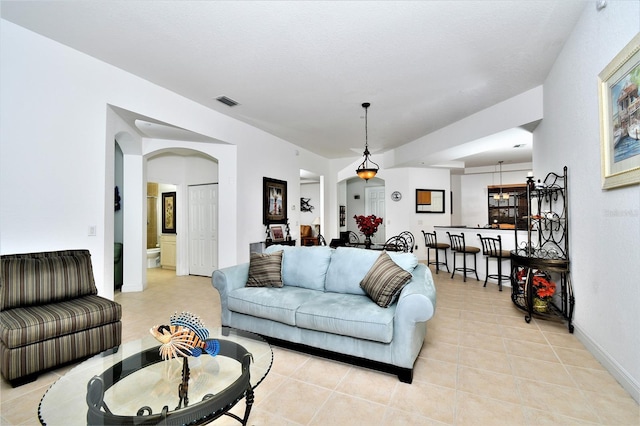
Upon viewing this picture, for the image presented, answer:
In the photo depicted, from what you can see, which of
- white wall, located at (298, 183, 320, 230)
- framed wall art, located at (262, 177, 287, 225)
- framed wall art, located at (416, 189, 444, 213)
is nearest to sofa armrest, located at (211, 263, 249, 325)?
framed wall art, located at (262, 177, 287, 225)

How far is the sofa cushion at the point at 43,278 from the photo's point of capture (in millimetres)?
2402

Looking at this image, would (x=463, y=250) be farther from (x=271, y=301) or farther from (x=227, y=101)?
(x=227, y=101)

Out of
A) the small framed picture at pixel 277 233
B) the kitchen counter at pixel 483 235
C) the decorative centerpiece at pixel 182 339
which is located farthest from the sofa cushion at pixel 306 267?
the kitchen counter at pixel 483 235

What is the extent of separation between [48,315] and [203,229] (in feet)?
13.2

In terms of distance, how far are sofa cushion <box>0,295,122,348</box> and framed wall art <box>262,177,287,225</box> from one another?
3.54 m

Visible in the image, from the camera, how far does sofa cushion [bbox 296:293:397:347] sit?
2.22m

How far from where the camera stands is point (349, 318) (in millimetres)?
2328

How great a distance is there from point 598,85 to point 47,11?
470cm

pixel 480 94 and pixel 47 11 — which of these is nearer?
pixel 47 11

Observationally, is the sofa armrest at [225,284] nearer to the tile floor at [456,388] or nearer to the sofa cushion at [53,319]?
the tile floor at [456,388]

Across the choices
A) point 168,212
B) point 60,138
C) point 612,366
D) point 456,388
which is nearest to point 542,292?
point 612,366

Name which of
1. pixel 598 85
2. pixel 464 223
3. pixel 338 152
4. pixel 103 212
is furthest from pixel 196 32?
pixel 464 223

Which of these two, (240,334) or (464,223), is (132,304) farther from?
(464,223)

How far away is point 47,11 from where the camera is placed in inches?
102
